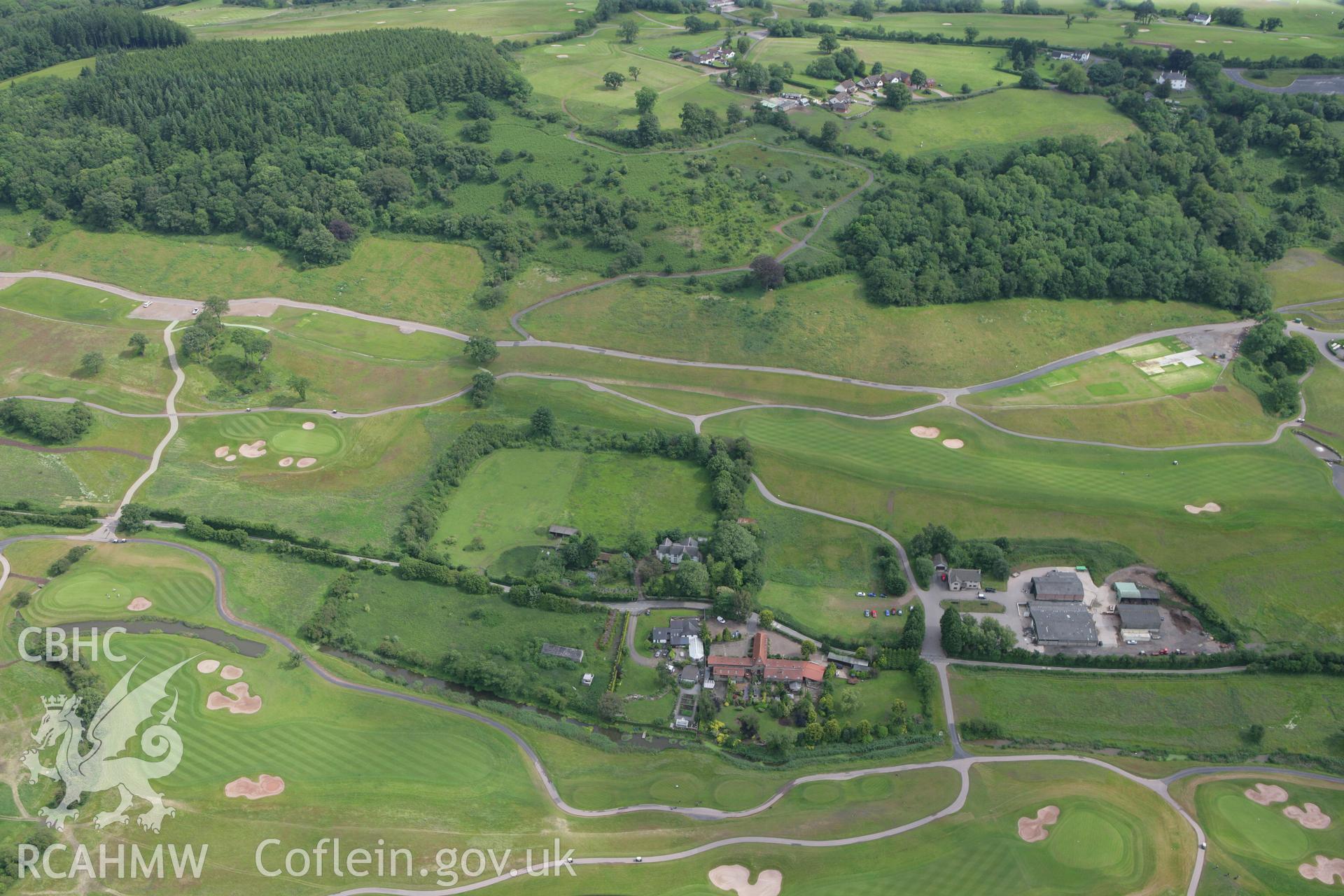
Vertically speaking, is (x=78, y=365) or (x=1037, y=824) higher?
(x=78, y=365)

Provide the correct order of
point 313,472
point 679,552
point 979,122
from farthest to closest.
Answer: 1. point 979,122
2. point 313,472
3. point 679,552

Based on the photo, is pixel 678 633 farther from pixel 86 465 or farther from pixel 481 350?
pixel 86 465

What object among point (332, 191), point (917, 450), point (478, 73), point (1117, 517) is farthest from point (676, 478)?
point (478, 73)

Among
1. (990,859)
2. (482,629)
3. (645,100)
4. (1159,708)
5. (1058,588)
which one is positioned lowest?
(990,859)

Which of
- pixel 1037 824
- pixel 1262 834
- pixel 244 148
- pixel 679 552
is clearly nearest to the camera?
pixel 1262 834

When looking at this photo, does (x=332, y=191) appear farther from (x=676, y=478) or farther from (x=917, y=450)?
(x=917, y=450)

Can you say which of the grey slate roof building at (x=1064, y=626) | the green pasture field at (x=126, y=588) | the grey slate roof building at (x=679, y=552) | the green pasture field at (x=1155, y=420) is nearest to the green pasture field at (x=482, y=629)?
the grey slate roof building at (x=679, y=552)

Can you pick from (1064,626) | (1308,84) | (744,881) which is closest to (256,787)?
(744,881)
